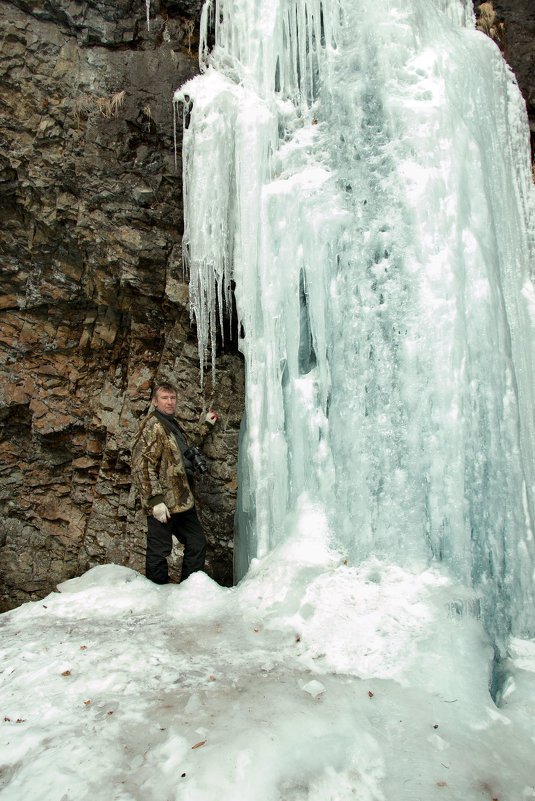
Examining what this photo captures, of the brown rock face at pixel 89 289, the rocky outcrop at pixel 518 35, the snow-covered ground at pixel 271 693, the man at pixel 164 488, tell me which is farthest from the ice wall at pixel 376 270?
the rocky outcrop at pixel 518 35

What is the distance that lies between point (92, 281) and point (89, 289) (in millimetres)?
86

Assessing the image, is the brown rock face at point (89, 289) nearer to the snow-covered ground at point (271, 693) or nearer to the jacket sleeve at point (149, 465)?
the jacket sleeve at point (149, 465)

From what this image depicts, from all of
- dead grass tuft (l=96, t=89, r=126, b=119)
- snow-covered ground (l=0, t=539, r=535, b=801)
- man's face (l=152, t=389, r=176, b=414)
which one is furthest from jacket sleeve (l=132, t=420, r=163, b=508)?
dead grass tuft (l=96, t=89, r=126, b=119)

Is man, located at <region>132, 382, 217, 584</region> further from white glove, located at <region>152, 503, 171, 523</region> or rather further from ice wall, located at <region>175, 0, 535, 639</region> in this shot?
ice wall, located at <region>175, 0, 535, 639</region>

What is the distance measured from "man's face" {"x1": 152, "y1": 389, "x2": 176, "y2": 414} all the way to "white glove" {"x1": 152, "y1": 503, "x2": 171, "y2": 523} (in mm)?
670

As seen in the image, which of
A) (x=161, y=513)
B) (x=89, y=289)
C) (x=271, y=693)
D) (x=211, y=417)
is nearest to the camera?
(x=271, y=693)

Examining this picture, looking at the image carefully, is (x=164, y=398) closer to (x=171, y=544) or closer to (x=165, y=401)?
(x=165, y=401)

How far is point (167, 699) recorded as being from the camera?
2.49m

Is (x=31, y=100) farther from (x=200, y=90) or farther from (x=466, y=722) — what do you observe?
(x=466, y=722)

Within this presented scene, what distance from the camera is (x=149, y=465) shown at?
13.3 ft

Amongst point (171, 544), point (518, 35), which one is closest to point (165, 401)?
point (171, 544)

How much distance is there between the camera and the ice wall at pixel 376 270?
3.44 meters

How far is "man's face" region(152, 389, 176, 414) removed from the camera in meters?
4.19

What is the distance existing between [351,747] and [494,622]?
4.29ft
